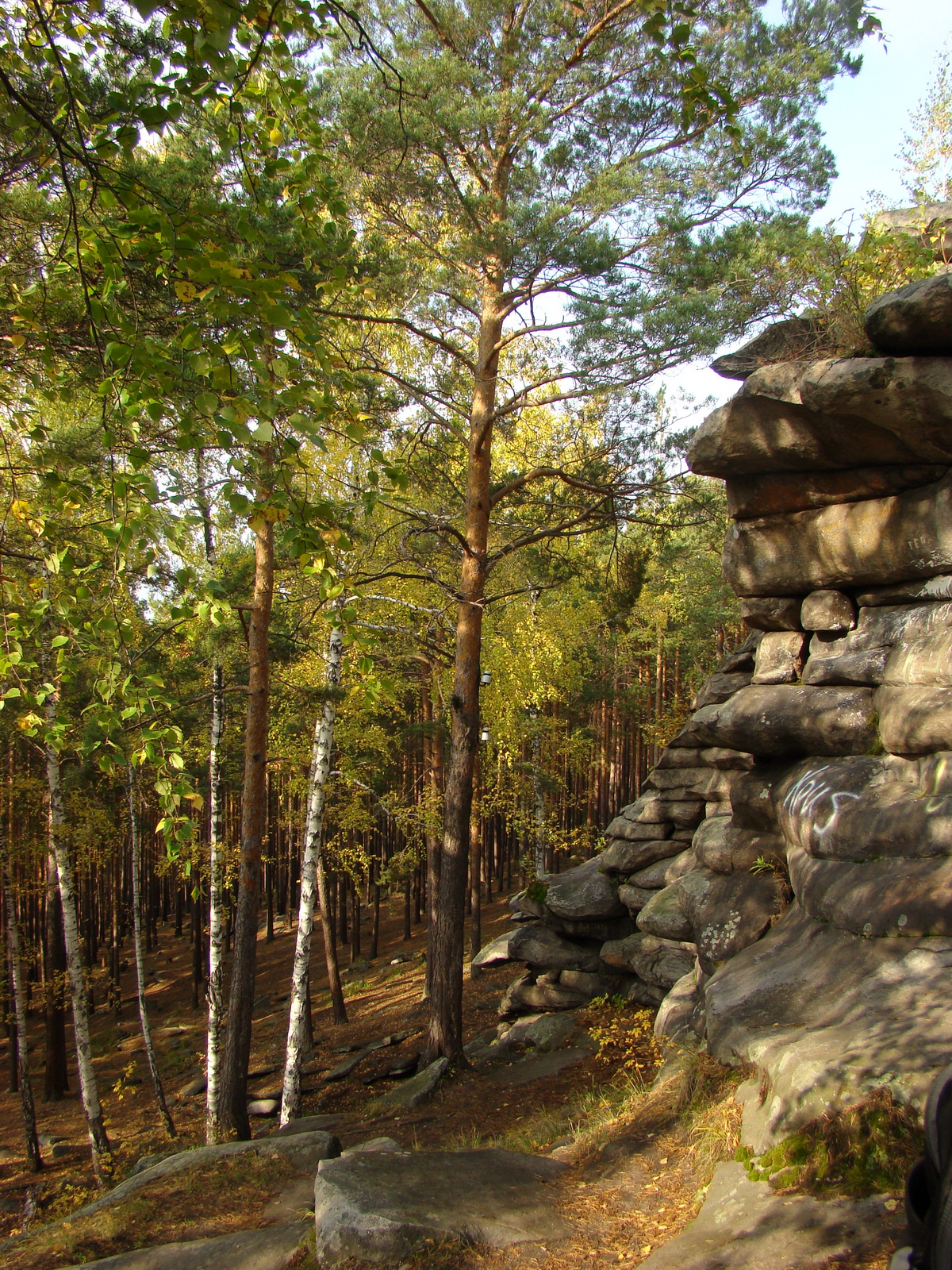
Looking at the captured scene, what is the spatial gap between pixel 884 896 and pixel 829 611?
3.64m

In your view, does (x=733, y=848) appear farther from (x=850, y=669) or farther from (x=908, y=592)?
(x=908, y=592)

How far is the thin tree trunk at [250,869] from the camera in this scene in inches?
419

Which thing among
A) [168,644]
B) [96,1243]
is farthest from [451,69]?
[96,1243]

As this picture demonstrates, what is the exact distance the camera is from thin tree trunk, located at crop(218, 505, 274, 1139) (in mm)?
10633

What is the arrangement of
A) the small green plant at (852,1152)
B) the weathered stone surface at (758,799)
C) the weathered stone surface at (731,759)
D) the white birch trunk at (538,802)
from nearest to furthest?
1. the small green plant at (852,1152)
2. the weathered stone surface at (758,799)
3. the weathered stone surface at (731,759)
4. the white birch trunk at (538,802)

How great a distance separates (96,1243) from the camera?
5.38 m

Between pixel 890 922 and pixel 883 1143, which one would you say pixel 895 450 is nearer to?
pixel 890 922

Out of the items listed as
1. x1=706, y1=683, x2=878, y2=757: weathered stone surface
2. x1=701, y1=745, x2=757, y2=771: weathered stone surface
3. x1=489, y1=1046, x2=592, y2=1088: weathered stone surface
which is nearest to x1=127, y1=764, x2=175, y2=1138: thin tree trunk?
x1=489, y1=1046, x2=592, y2=1088: weathered stone surface

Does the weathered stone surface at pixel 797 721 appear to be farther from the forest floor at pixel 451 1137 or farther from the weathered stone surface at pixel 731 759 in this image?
the forest floor at pixel 451 1137

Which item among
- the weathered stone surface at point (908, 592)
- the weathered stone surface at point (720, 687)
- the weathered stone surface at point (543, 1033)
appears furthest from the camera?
the weathered stone surface at point (543, 1033)

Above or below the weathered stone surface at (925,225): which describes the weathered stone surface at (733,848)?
below

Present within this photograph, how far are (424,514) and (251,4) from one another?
326 inches

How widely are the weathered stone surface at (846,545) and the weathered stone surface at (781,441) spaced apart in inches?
17.8

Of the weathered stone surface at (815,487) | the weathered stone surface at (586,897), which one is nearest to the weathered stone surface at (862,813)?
the weathered stone surface at (815,487)
